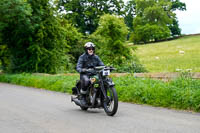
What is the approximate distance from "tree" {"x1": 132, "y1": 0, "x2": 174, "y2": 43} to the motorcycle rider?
5902cm

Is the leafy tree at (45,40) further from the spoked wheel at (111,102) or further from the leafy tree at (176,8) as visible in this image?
the leafy tree at (176,8)

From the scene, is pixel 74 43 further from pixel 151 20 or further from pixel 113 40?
pixel 151 20

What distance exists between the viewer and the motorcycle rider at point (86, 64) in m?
8.62

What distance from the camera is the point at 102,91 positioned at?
8133 millimetres

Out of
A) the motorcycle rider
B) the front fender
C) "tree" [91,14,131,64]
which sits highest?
"tree" [91,14,131,64]

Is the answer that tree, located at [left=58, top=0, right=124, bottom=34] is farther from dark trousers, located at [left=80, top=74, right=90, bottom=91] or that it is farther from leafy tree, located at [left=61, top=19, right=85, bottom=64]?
dark trousers, located at [left=80, top=74, right=90, bottom=91]

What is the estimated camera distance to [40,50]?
2066 cm

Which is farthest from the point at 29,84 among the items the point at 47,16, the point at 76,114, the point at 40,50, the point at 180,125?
the point at 180,125

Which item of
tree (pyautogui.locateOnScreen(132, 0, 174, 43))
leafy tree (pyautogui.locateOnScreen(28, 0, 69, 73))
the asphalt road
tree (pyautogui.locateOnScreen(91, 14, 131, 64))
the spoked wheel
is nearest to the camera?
the asphalt road

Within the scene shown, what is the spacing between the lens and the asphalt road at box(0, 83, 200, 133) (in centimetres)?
644

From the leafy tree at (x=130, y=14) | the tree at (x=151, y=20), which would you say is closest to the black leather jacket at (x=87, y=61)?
the tree at (x=151, y=20)

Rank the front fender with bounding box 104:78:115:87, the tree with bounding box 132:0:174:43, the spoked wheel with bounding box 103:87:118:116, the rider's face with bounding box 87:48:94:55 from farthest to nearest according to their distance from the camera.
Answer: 1. the tree with bounding box 132:0:174:43
2. the rider's face with bounding box 87:48:94:55
3. the front fender with bounding box 104:78:115:87
4. the spoked wheel with bounding box 103:87:118:116

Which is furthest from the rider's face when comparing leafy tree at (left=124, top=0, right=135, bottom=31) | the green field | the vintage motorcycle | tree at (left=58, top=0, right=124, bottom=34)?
leafy tree at (left=124, top=0, right=135, bottom=31)

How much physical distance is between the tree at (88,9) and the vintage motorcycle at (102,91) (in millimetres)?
44069
